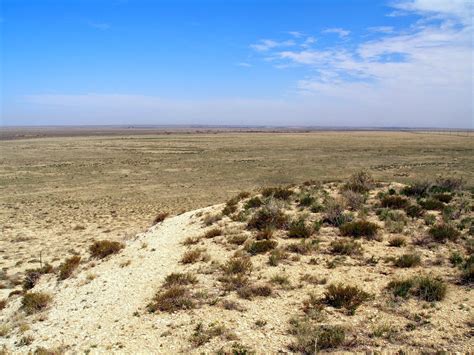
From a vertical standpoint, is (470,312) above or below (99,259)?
above

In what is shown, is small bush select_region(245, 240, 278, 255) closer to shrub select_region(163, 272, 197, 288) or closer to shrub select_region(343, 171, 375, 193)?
shrub select_region(163, 272, 197, 288)

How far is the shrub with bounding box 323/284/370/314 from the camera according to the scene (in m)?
7.78

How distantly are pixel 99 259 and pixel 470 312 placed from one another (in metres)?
10.6

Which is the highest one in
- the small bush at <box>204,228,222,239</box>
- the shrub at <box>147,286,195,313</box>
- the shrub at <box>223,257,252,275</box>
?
the small bush at <box>204,228,222,239</box>

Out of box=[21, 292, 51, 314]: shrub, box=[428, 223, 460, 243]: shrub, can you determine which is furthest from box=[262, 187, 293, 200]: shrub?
box=[21, 292, 51, 314]: shrub

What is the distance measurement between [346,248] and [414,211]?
→ 3972 millimetres

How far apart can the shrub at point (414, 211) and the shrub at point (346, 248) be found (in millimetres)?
3311

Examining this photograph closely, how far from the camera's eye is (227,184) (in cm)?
3197

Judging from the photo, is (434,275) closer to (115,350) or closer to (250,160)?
(115,350)

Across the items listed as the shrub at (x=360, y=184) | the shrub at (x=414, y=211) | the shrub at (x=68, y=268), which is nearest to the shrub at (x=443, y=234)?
the shrub at (x=414, y=211)

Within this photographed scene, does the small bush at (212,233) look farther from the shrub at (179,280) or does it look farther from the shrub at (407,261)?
the shrub at (407,261)

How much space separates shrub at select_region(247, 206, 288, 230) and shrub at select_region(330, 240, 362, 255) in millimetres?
2328

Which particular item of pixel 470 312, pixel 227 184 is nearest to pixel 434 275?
pixel 470 312

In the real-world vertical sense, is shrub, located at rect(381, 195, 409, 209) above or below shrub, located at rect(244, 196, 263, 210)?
above
